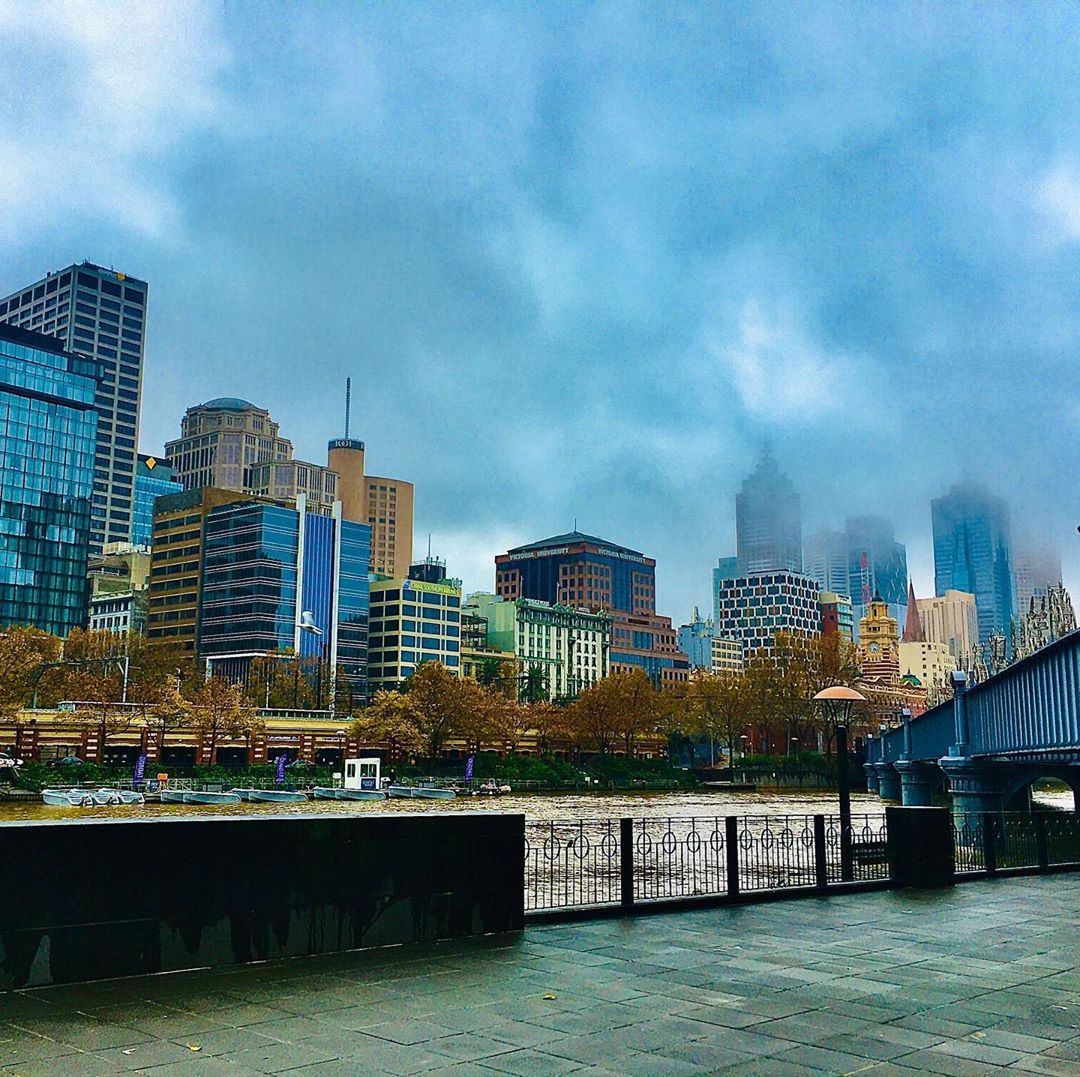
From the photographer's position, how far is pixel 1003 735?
1572 inches

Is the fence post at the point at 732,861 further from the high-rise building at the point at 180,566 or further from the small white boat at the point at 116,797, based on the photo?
the high-rise building at the point at 180,566

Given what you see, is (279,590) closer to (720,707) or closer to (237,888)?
(720,707)

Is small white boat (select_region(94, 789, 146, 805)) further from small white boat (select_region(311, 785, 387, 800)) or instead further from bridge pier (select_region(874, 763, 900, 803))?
bridge pier (select_region(874, 763, 900, 803))

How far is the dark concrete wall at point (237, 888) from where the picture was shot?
10688mm

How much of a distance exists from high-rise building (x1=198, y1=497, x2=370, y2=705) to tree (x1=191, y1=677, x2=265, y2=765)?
5618 cm

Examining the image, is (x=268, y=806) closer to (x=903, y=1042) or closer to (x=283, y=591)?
(x=903, y=1042)

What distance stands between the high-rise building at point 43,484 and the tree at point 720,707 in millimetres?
102630

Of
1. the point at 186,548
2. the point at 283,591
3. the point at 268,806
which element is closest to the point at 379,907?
the point at 268,806

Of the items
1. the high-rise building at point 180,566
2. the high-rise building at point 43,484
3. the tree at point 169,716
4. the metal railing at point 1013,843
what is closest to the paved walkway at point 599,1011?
the metal railing at point 1013,843

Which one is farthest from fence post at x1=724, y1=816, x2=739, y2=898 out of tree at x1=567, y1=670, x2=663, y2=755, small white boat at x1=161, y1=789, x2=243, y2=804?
tree at x1=567, y1=670, x2=663, y2=755

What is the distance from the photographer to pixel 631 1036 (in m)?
8.98

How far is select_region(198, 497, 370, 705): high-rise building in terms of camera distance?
167 m

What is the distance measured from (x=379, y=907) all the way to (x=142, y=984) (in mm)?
2849

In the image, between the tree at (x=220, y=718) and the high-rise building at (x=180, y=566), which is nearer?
the tree at (x=220, y=718)
